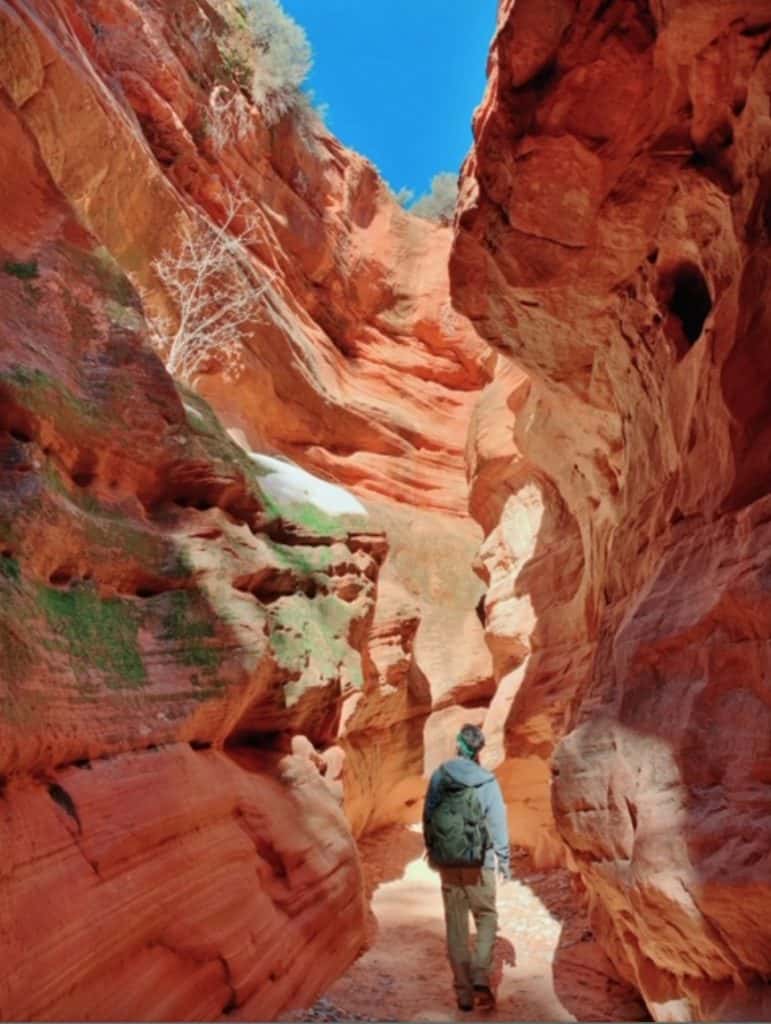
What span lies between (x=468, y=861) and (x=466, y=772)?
541mm

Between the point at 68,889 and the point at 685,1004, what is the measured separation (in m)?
2.99

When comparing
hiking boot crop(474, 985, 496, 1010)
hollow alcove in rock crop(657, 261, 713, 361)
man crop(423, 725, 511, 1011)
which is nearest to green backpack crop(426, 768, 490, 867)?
man crop(423, 725, 511, 1011)

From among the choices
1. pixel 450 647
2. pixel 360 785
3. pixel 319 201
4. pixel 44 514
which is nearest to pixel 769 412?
pixel 44 514

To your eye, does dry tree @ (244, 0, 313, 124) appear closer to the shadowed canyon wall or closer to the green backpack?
the shadowed canyon wall

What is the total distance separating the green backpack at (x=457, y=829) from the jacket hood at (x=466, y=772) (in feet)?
0.09

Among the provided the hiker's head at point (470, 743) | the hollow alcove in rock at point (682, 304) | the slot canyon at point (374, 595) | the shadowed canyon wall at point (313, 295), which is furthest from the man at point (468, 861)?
the shadowed canyon wall at point (313, 295)

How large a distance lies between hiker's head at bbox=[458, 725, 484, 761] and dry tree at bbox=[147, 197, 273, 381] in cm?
730

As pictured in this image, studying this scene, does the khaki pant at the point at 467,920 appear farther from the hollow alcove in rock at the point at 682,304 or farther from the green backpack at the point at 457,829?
the hollow alcove in rock at the point at 682,304

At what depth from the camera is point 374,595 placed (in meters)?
8.17

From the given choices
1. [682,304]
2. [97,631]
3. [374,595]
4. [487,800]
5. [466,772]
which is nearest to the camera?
[97,631]

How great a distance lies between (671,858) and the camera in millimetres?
3635

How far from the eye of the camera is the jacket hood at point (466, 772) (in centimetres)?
522

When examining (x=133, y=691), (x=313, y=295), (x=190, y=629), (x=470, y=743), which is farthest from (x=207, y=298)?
(x=133, y=691)

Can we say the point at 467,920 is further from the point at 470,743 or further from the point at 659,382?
the point at 659,382
